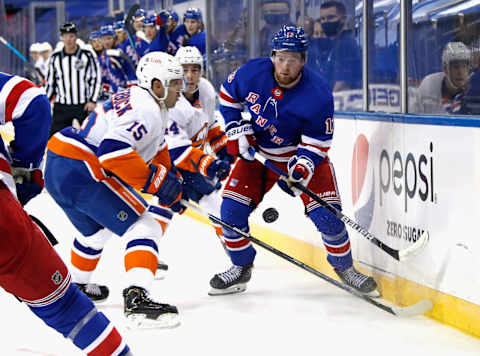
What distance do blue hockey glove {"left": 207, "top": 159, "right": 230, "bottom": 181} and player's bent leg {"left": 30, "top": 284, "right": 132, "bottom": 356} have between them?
1870mm

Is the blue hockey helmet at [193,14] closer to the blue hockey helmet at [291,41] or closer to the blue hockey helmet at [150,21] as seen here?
the blue hockey helmet at [150,21]

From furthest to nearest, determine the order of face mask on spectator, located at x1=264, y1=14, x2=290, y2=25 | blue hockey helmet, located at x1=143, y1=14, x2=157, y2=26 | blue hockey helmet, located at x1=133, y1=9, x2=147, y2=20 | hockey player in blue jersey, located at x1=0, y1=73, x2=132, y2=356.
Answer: blue hockey helmet, located at x1=133, y1=9, x2=147, y2=20, blue hockey helmet, located at x1=143, y1=14, x2=157, y2=26, face mask on spectator, located at x1=264, y1=14, x2=290, y2=25, hockey player in blue jersey, located at x1=0, y1=73, x2=132, y2=356

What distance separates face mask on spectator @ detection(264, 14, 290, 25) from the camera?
4711 mm

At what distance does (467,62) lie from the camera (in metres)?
3.06

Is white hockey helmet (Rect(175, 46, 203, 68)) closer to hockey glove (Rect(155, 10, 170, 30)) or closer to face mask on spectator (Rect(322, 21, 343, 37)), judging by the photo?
face mask on spectator (Rect(322, 21, 343, 37))

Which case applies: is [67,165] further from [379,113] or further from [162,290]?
[379,113]

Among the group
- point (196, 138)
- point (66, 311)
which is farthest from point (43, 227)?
point (196, 138)

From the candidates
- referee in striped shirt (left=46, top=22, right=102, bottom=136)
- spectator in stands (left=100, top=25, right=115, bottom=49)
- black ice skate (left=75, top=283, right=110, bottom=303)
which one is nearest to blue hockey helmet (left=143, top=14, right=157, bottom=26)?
referee in striped shirt (left=46, top=22, right=102, bottom=136)

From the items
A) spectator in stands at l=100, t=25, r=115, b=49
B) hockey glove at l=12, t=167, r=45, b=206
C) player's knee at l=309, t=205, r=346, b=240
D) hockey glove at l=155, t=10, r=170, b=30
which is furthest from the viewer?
spectator in stands at l=100, t=25, r=115, b=49

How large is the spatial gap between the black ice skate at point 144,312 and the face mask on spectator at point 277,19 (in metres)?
2.17

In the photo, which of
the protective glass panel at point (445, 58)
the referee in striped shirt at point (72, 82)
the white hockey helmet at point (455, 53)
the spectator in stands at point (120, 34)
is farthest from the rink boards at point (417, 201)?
the spectator in stands at point (120, 34)

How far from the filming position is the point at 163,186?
3.13 metres

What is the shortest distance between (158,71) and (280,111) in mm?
540

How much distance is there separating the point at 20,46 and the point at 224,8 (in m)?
6.46
